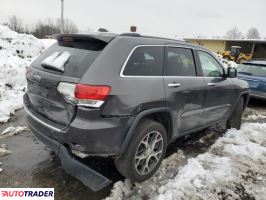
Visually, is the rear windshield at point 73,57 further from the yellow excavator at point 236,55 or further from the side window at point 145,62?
the yellow excavator at point 236,55

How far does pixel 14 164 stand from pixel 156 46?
2579 mm

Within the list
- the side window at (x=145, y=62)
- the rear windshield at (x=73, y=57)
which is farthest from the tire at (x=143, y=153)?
the rear windshield at (x=73, y=57)

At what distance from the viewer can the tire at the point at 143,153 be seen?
2947mm

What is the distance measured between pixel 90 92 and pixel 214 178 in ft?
7.11

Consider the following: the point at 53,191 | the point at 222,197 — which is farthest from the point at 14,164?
the point at 222,197

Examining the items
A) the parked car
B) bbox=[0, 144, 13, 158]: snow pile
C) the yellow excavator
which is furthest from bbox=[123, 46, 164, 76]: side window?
the yellow excavator

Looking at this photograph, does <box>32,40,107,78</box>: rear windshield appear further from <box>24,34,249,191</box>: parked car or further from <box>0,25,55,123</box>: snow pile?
<box>0,25,55,123</box>: snow pile

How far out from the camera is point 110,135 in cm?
266

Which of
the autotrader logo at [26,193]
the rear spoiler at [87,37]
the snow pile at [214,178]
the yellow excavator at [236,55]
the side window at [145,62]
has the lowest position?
the autotrader logo at [26,193]

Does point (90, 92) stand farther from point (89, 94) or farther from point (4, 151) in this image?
point (4, 151)

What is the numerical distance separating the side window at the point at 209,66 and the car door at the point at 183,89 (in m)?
0.29

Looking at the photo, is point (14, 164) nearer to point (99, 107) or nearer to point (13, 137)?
point (13, 137)

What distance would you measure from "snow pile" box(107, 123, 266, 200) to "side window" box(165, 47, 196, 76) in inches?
54.2

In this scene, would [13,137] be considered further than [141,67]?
Yes
